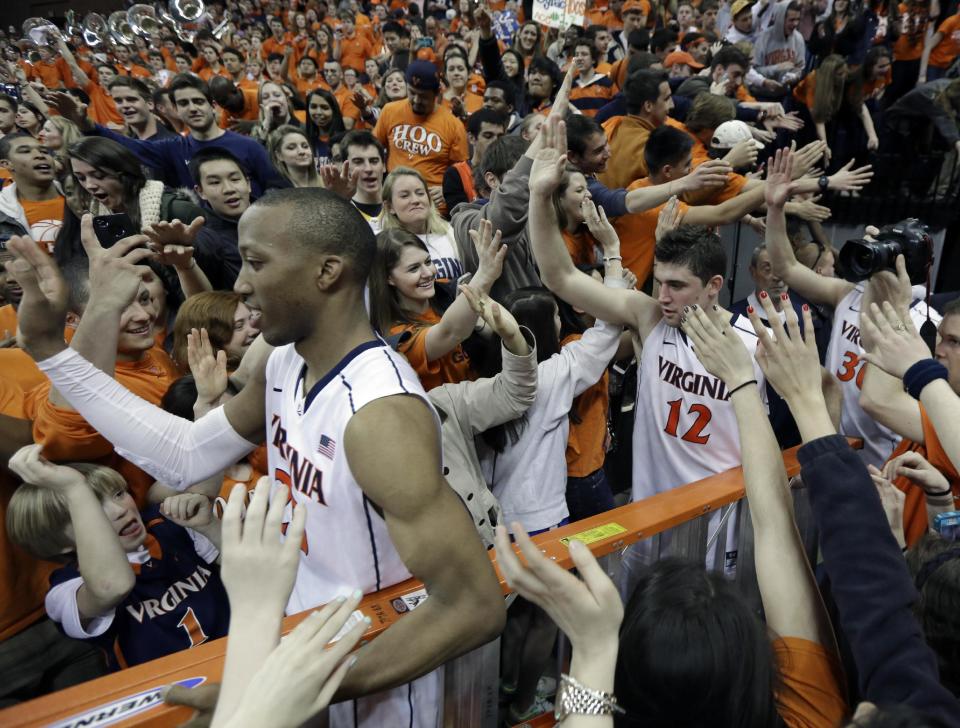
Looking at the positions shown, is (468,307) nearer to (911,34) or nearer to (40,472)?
(40,472)

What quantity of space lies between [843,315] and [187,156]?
14.9 feet

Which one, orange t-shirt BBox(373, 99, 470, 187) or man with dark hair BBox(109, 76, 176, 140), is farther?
orange t-shirt BBox(373, 99, 470, 187)

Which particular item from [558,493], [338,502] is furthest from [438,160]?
[338,502]

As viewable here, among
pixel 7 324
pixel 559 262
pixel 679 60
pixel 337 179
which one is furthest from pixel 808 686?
pixel 679 60

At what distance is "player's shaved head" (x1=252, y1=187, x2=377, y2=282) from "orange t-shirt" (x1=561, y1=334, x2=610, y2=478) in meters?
1.62

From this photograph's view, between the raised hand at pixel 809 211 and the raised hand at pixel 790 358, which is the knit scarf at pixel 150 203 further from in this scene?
the raised hand at pixel 809 211

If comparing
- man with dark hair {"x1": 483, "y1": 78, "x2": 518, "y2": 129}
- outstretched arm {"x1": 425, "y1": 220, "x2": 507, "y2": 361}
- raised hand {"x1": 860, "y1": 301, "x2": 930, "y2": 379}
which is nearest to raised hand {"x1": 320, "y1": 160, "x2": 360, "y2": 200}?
outstretched arm {"x1": 425, "y1": 220, "x2": 507, "y2": 361}

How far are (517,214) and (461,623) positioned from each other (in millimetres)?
2390

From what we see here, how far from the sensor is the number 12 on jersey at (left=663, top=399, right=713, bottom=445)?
271 cm

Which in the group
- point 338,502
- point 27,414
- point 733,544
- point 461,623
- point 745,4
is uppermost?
point 745,4

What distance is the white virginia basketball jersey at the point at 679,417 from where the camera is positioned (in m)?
2.68

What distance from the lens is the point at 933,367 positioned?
1788 mm

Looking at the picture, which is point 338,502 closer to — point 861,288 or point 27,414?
point 27,414

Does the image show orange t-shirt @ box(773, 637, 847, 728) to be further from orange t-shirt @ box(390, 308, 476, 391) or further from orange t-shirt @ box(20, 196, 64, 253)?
orange t-shirt @ box(20, 196, 64, 253)
